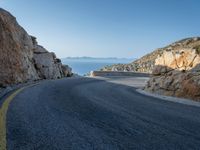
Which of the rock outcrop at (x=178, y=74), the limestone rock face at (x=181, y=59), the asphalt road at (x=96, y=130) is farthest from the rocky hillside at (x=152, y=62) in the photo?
the asphalt road at (x=96, y=130)

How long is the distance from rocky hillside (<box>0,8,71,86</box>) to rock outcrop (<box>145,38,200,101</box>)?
26.2ft

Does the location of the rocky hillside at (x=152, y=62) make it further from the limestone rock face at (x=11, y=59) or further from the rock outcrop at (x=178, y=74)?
the limestone rock face at (x=11, y=59)

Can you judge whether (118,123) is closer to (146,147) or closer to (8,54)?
(146,147)

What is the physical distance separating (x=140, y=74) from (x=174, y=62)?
22.7m

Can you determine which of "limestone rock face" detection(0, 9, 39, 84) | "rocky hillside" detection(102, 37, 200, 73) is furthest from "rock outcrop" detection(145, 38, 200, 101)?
"limestone rock face" detection(0, 9, 39, 84)

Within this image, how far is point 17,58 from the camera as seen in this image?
18.5m

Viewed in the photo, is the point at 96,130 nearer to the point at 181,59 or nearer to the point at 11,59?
the point at 181,59

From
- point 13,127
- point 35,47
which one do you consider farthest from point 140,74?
point 13,127

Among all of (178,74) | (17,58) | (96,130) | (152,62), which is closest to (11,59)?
(17,58)

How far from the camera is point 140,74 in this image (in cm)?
3712

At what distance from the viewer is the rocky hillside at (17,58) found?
16.0 metres

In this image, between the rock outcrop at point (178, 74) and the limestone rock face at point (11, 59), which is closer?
the rock outcrop at point (178, 74)

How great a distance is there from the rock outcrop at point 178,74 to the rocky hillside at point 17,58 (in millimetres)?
7973

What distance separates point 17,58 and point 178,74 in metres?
10.8
